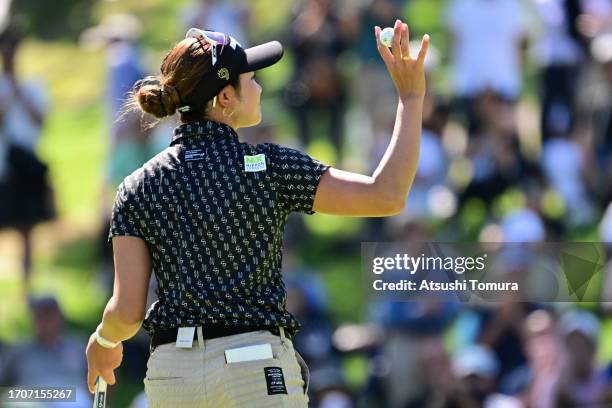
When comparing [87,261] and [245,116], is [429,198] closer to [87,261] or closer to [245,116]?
[87,261]

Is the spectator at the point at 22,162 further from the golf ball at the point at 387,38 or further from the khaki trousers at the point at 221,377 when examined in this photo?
the golf ball at the point at 387,38

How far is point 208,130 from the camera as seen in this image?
8.78 feet

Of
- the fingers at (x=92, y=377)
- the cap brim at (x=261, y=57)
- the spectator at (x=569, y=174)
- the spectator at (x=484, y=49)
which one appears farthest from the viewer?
the spectator at (x=484, y=49)

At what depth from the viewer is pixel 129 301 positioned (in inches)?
105

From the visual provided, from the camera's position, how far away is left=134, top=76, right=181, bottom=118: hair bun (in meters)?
2.68

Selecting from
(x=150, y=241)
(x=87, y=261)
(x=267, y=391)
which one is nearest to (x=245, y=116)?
(x=150, y=241)

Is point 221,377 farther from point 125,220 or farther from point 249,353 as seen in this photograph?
point 125,220

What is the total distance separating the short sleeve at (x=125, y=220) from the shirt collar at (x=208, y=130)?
20cm

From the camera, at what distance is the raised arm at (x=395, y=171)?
8.40 ft

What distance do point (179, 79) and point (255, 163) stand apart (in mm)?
287

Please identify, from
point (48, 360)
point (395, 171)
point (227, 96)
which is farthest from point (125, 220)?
point (48, 360)

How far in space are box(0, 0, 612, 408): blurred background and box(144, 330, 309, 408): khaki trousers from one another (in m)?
3.66

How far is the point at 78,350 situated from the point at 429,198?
85.3 inches
